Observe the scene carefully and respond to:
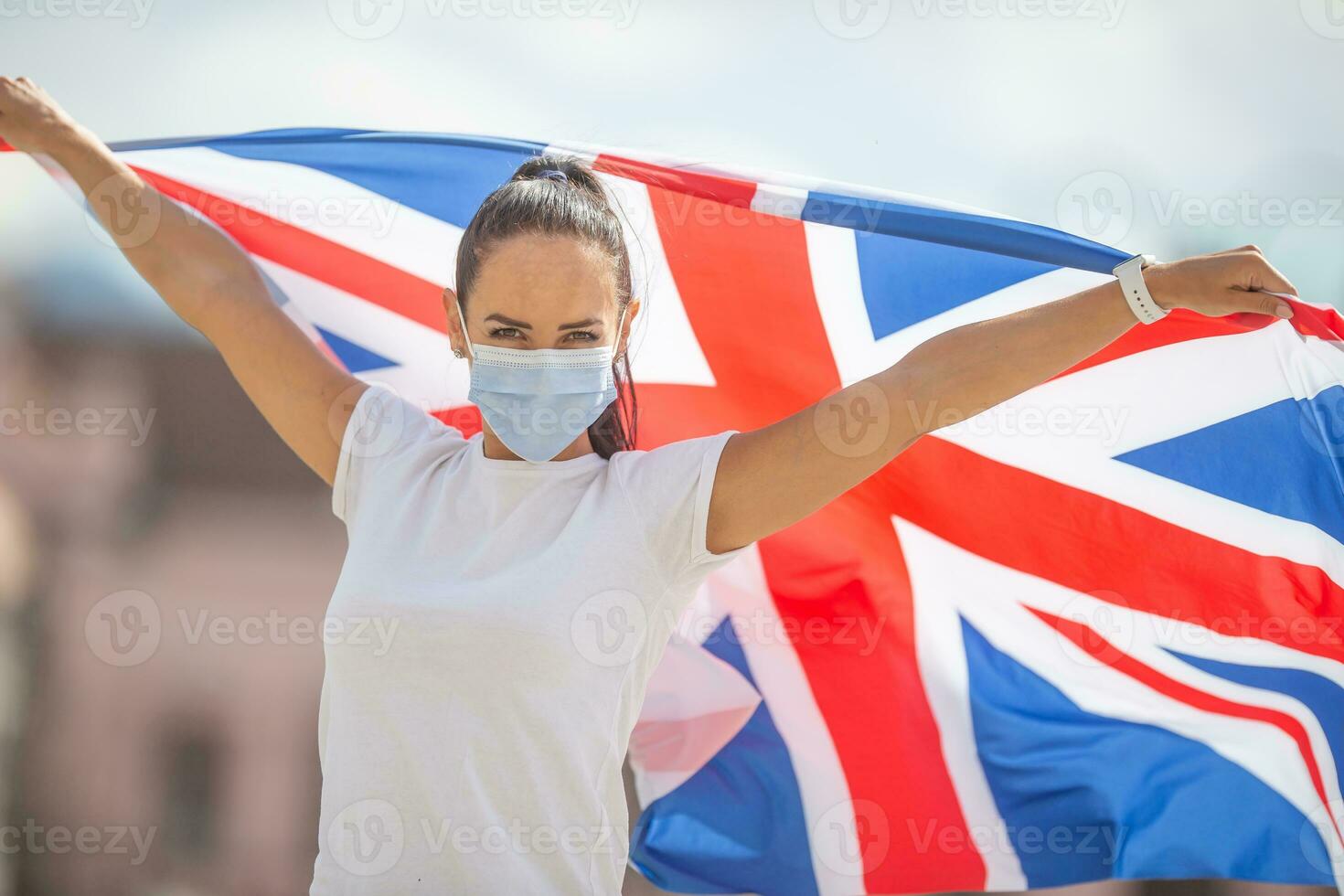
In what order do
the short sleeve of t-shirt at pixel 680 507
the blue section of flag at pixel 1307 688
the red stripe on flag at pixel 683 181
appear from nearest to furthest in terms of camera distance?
the short sleeve of t-shirt at pixel 680 507 < the blue section of flag at pixel 1307 688 < the red stripe on flag at pixel 683 181

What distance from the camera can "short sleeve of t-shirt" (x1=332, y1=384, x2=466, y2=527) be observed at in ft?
7.62

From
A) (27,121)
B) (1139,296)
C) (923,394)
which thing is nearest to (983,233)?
(1139,296)

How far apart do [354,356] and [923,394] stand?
208 cm

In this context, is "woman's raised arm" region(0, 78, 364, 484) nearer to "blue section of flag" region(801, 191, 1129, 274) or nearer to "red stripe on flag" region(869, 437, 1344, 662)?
"blue section of flag" region(801, 191, 1129, 274)

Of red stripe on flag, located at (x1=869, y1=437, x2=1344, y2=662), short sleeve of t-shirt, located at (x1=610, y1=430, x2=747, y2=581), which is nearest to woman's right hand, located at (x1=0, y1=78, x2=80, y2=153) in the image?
short sleeve of t-shirt, located at (x1=610, y1=430, x2=747, y2=581)

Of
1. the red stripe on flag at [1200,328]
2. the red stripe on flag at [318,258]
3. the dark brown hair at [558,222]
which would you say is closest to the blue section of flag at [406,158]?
the red stripe on flag at [318,258]

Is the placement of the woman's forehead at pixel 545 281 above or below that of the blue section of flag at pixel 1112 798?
above

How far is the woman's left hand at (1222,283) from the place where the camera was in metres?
2.03

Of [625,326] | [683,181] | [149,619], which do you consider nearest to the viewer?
[625,326]

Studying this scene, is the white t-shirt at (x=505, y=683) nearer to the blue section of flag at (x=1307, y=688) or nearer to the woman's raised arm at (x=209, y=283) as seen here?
the woman's raised arm at (x=209, y=283)

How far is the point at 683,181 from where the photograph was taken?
3.15m

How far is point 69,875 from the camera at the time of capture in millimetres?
4578

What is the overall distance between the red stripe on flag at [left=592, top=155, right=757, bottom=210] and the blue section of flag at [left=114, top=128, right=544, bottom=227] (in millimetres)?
247

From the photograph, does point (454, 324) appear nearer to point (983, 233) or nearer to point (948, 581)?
point (983, 233)
